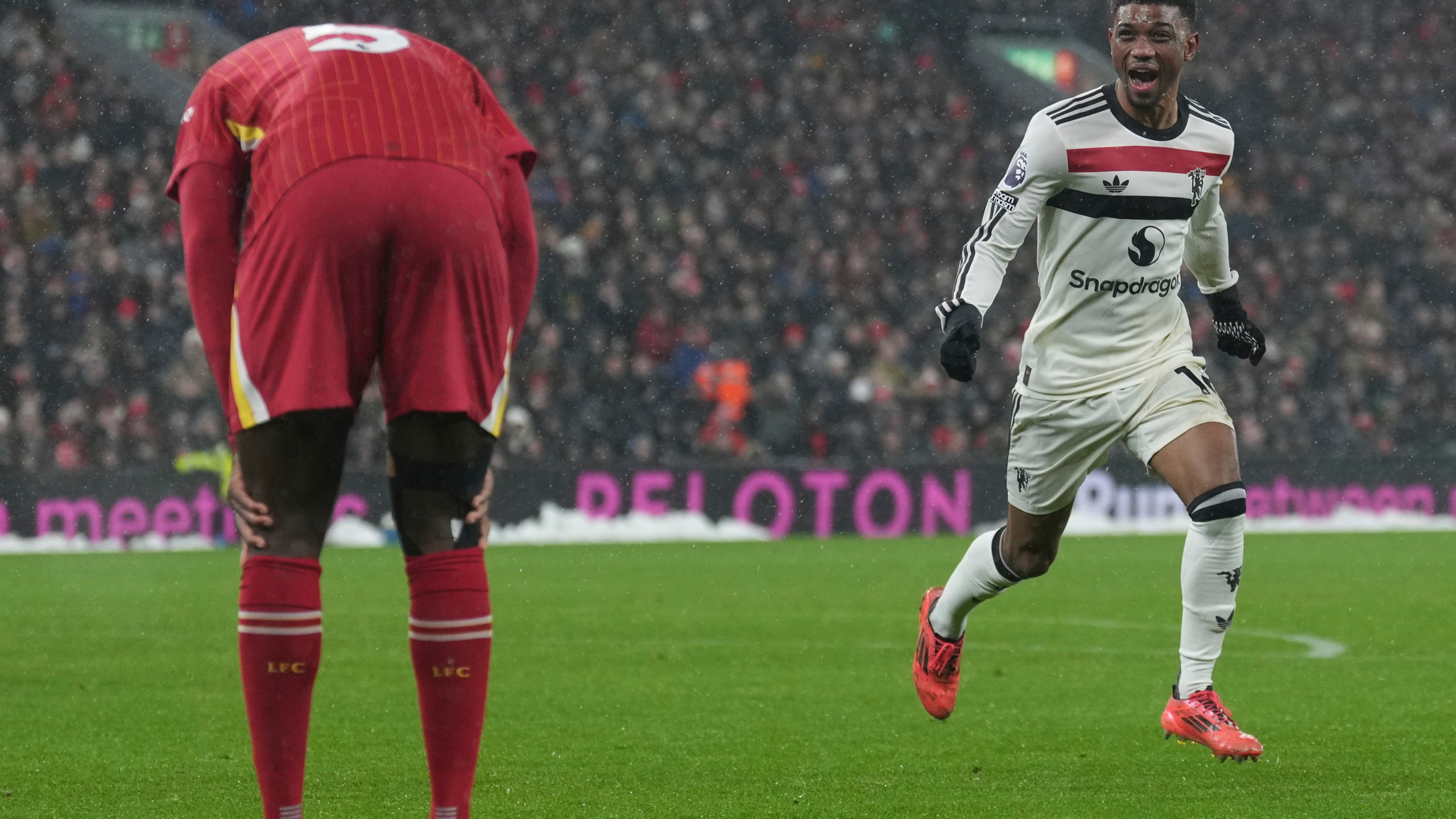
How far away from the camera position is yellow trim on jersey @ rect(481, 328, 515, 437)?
318cm

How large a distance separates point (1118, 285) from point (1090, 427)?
42 centimetres

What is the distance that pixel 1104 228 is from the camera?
530cm

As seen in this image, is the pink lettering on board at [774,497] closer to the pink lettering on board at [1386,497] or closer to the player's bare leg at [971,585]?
the pink lettering on board at [1386,497]

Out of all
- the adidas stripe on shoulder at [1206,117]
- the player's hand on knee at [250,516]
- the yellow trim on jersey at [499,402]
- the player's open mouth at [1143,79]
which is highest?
the player's open mouth at [1143,79]

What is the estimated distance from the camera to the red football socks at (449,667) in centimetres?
316

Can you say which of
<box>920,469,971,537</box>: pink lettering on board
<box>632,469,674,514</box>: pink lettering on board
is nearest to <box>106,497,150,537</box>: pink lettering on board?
Answer: <box>632,469,674,514</box>: pink lettering on board

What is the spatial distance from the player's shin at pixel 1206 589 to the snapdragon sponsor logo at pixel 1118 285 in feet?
2.15

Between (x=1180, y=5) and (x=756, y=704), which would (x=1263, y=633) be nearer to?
A: (x=756, y=704)

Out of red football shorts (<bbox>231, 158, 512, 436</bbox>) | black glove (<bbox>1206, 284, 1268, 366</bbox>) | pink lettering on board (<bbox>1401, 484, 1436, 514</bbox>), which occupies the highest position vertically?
red football shorts (<bbox>231, 158, 512, 436</bbox>)

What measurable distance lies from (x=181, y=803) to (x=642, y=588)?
7.80m

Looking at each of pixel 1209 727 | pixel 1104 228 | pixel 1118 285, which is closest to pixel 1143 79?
pixel 1104 228

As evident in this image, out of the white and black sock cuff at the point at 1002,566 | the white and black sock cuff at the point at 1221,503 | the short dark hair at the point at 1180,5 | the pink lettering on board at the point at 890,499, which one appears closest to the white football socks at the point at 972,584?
the white and black sock cuff at the point at 1002,566

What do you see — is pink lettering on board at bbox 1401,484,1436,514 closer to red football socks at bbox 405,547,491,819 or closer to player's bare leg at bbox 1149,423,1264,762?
player's bare leg at bbox 1149,423,1264,762

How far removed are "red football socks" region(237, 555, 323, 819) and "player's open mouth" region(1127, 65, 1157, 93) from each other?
3.06 metres
